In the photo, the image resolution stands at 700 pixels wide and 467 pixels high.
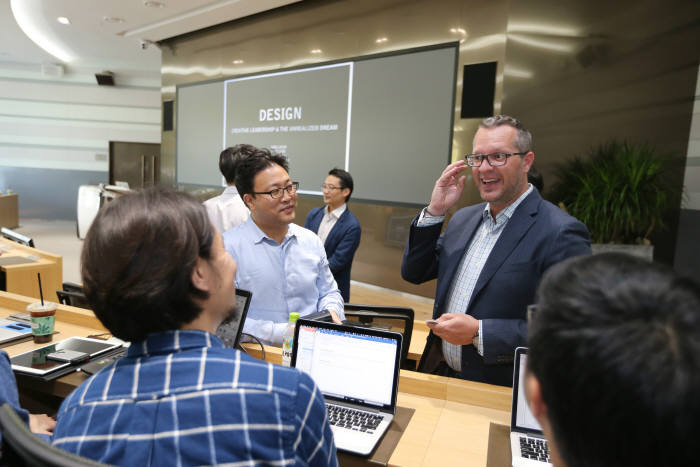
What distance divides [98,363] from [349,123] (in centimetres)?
442

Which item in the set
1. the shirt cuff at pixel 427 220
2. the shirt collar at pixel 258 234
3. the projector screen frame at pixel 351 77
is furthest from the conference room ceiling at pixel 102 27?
the shirt cuff at pixel 427 220

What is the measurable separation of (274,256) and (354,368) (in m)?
0.81

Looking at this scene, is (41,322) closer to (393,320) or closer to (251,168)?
(251,168)

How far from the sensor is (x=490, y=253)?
1.74 meters

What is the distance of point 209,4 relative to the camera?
6012 millimetres

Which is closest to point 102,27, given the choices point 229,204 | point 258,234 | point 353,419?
point 229,204

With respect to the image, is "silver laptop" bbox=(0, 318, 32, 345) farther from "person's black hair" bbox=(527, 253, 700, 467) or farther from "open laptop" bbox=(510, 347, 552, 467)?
"person's black hair" bbox=(527, 253, 700, 467)

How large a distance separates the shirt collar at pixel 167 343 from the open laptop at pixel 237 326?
2.72ft

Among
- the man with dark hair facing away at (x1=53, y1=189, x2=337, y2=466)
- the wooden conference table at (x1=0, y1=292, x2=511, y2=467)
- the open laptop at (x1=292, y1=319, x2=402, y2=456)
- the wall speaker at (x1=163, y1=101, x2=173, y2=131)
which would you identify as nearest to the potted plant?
the wooden conference table at (x1=0, y1=292, x2=511, y2=467)

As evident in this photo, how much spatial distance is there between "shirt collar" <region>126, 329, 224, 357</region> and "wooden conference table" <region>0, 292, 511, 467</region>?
2.07 feet

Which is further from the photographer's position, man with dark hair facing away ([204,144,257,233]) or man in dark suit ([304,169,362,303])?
man in dark suit ([304,169,362,303])

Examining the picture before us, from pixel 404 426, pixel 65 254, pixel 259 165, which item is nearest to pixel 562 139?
pixel 259 165

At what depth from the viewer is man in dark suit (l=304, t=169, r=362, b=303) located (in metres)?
3.33

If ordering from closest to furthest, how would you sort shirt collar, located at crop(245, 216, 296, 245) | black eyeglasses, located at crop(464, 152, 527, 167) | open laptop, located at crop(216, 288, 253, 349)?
open laptop, located at crop(216, 288, 253, 349) < black eyeglasses, located at crop(464, 152, 527, 167) < shirt collar, located at crop(245, 216, 296, 245)
